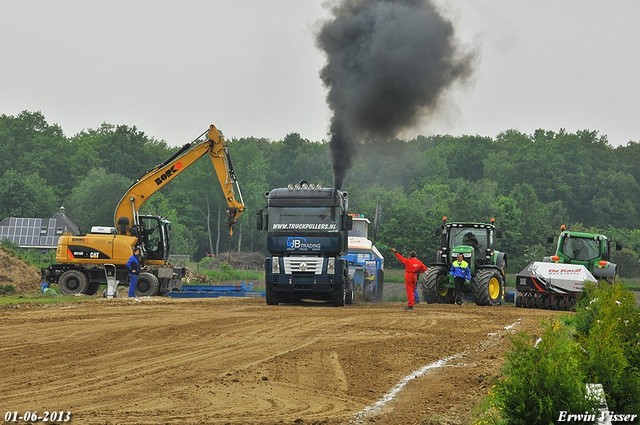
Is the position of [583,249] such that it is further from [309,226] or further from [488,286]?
[309,226]

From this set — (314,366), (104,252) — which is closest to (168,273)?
(104,252)

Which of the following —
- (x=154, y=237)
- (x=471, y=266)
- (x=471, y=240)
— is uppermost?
(x=154, y=237)

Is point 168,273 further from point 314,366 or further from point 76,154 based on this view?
point 76,154

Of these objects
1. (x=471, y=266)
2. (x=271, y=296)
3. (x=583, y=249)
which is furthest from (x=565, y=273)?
(x=271, y=296)

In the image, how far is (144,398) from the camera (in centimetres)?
1243

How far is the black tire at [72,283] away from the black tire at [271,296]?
387 inches

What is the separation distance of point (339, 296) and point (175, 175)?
12.2 meters

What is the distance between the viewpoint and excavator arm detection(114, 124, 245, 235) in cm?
4100

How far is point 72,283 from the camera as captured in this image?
128 feet

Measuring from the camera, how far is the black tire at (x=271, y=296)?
3188 cm

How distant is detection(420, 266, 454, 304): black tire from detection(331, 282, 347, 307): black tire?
402 cm

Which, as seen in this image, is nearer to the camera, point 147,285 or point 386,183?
point 147,285

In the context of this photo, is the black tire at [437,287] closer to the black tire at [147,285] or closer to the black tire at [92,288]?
the black tire at [147,285]

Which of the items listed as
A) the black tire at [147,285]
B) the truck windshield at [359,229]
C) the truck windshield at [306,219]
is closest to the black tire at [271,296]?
the truck windshield at [306,219]
